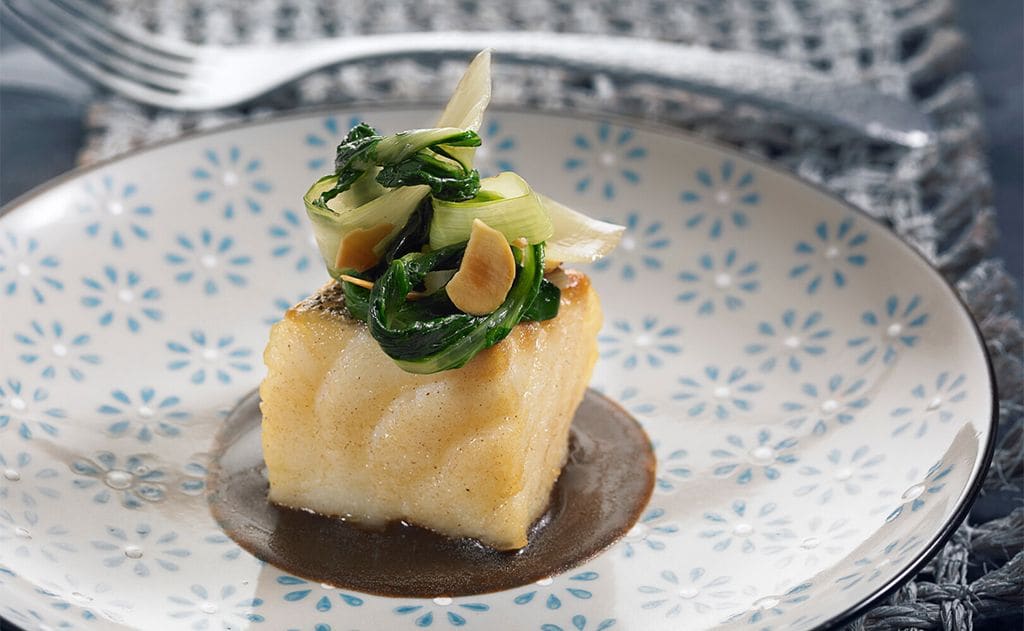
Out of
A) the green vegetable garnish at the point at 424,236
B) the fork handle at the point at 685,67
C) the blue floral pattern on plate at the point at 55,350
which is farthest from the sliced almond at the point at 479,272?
the fork handle at the point at 685,67

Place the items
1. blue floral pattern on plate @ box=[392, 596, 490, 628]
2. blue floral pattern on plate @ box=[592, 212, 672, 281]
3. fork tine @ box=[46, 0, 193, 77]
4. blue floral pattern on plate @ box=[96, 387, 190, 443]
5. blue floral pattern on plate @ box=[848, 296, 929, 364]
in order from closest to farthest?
blue floral pattern on plate @ box=[392, 596, 490, 628] < blue floral pattern on plate @ box=[96, 387, 190, 443] < blue floral pattern on plate @ box=[848, 296, 929, 364] < blue floral pattern on plate @ box=[592, 212, 672, 281] < fork tine @ box=[46, 0, 193, 77]

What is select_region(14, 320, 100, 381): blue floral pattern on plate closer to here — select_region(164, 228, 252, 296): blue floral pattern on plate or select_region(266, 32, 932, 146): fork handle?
select_region(164, 228, 252, 296): blue floral pattern on plate

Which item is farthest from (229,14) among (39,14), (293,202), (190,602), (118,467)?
(190,602)

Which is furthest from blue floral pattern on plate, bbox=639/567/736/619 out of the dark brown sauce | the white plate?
the dark brown sauce

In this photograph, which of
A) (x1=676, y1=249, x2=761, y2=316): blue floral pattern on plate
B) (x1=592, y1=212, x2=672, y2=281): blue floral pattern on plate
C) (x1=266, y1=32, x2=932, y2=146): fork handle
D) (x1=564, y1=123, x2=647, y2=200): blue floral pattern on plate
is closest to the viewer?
(x1=676, y1=249, x2=761, y2=316): blue floral pattern on plate

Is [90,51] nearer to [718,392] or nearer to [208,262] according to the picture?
[208,262]

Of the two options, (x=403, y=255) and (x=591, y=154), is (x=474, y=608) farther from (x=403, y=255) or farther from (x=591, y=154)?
(x=591, y=154)

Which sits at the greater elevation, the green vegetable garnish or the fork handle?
the green vegetable garnish

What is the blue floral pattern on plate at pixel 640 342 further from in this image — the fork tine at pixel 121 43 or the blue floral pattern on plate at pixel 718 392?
the fork tine at pixel 121 43
